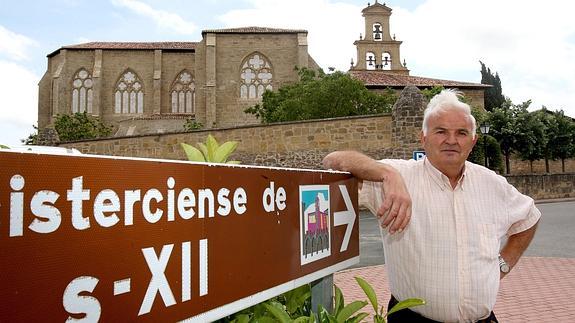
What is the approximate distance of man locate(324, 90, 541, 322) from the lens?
2.15 meters

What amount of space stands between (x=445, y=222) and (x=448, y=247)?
109 millimetres

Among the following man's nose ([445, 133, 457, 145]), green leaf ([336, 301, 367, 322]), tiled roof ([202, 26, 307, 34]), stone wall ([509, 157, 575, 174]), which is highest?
tiled roof ([202, 26, 307, 34])

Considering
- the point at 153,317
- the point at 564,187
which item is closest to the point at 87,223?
the point at 153,317

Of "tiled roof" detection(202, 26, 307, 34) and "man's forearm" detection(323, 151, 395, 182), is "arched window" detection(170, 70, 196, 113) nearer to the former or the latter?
"tiled roof" detection(202, 26, 307, 34)

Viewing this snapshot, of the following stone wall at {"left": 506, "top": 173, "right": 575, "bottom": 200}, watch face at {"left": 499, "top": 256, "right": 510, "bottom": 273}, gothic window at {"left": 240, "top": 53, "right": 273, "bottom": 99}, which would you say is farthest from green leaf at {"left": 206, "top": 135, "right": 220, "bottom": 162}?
gothic window at {"left": 240, "top": 53, "right": 273, "bottom": 99}

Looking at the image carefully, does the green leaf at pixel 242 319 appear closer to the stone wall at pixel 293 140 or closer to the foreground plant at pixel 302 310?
the foreground plant at pixel 302 310

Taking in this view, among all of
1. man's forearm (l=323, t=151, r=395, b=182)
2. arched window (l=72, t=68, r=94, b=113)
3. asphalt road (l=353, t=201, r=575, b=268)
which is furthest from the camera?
arched window (l=72, t=68, r=94, b=113)

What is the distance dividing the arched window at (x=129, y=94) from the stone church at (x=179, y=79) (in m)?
0.09

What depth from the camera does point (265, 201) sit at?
65.3 inches

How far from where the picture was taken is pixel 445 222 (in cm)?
216

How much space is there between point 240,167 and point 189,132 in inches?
721

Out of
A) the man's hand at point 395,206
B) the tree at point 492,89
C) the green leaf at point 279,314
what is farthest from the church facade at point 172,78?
the green leaf at point 279,314

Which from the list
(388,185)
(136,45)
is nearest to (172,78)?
(136,45)

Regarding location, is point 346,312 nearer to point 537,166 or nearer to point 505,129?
point 505,129
